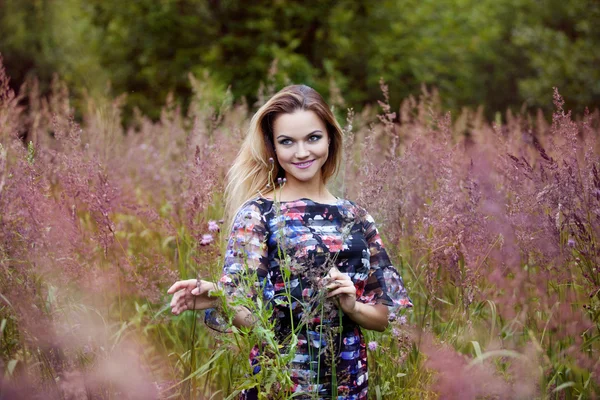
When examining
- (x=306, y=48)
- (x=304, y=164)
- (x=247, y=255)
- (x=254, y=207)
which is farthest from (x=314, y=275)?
(x=306, y=48)

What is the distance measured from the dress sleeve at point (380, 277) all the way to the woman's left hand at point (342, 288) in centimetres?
29

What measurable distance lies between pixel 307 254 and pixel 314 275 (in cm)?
11

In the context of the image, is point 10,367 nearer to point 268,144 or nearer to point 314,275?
point 314,275

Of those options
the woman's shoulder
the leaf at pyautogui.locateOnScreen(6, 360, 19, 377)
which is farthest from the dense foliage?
the leaf at pyautogui.locateOnScreen(6, 360, 19, 377)

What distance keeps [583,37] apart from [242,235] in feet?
46.1

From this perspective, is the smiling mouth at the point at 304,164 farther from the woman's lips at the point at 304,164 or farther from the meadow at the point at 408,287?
the meadow at the point at 408,287

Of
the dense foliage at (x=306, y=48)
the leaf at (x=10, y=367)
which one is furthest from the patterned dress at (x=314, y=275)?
the dense foliage at (x=306, y=48)

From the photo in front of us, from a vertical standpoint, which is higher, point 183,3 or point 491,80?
point 183,3

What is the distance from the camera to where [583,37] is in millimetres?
14352

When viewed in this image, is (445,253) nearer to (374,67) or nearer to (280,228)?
(280,228)

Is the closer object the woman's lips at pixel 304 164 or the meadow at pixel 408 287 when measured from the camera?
the meadow at pixel 408 287

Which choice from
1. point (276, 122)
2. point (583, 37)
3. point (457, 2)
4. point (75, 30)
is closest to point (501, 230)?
point (276, 122)

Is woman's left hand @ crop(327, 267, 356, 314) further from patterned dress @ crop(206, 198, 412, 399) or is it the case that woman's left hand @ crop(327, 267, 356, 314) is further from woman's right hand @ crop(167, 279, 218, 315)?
woman's right hand @ crop(167, 279, 218, 315)

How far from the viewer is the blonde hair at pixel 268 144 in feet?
8.25
